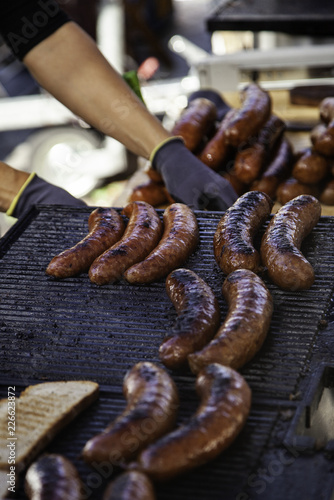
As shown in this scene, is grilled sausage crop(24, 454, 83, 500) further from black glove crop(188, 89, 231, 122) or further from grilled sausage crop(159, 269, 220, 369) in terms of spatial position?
black glove crop(188, 89, 231, 122)

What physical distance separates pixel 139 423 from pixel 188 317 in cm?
63

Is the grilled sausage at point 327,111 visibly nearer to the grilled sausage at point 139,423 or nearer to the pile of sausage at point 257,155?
the pile of sausage at point 257,155

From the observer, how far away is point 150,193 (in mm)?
4691

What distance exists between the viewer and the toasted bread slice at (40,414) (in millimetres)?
2072

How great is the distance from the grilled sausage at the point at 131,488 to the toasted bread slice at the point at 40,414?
0.44 m

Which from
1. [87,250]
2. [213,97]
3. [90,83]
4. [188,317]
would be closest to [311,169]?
[213,97]

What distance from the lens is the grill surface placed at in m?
1.96

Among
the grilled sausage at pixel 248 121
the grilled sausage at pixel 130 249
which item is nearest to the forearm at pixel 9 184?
the grilled sausage at pixel 130 249

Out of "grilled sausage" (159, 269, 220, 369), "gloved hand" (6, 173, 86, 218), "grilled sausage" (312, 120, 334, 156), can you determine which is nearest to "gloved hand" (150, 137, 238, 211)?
"gloved hand" (6, 173, 86, 218)

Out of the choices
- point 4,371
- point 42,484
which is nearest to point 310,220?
point 4,371

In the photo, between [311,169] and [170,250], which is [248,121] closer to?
[311,169]

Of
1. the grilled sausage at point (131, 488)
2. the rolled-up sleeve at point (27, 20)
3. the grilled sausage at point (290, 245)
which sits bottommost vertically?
the grilled sausage at point (290, 245)

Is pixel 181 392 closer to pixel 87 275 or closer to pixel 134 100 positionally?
pixel 87 275

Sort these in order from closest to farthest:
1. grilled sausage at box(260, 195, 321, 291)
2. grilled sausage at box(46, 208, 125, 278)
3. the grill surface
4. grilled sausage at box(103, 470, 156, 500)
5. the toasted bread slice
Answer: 1. grilled sausage at box(103, 470, 156, 500)
2. the grill surface
3. the toasted bread slice
4. grilled sausage at box(260, 195, 321, 291)
5. grilled sausage at box(46, 208, 125, 278)
